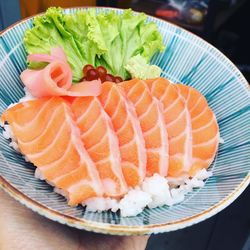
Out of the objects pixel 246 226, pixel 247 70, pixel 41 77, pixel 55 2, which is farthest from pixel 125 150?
pixel 247 70

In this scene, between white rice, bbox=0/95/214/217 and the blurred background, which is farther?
the blurred background

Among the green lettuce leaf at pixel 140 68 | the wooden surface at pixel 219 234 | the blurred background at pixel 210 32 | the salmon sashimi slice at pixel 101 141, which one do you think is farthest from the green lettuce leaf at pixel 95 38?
the wooden surface at pixel 219 234

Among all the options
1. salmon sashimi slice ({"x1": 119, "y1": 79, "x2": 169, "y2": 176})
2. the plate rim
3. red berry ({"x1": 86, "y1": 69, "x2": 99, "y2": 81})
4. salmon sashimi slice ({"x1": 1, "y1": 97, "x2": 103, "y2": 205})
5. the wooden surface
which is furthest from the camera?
the wooden surface

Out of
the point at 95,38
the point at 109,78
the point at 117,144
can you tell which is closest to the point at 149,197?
the point at 117,144

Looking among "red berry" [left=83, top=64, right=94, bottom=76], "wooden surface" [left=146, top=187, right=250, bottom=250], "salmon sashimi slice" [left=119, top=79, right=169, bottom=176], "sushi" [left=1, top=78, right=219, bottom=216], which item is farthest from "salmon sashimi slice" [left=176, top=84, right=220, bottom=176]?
"wooden surface" [left=146, top=187, right=250, bottom=250]

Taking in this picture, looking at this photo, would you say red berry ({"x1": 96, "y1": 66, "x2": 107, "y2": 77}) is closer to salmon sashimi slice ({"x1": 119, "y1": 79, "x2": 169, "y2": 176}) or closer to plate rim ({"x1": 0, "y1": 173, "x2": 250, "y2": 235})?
salmon sashimi slice ({"x1": 119, "y1": 79, "x2": 169, "y2": 176})

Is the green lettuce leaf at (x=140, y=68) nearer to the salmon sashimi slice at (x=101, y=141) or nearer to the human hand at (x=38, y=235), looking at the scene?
the salmon sashimi slice at (x=101, y=141)

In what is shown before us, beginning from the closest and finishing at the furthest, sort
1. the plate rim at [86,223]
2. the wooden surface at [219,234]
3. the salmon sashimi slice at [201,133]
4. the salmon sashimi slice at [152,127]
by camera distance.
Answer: the plate rim at [86,223]
the salmon sashimi slice at [152,127]
the salmon sashimi slice at [201,133]
the wooden surface at [219,234]

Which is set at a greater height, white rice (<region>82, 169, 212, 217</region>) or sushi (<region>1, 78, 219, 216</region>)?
sushi (<region>1, 78, 219, 216</region>)
